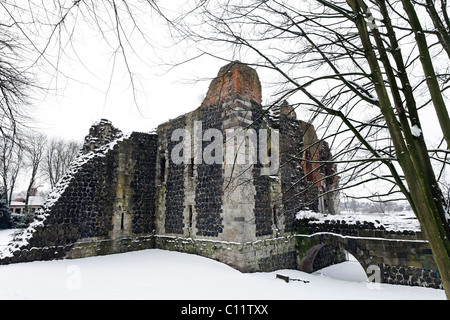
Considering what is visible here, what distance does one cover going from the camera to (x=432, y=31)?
3857 millimetres

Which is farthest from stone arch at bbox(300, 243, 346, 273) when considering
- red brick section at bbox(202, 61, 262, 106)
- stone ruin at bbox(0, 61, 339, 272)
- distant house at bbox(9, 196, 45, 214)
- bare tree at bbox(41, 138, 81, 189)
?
distant house at bbox(9, 196, 45, 214)

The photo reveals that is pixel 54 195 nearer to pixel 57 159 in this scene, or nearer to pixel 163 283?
pixel 163 283

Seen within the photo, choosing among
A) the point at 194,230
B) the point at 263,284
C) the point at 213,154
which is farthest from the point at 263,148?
the point at 263,284

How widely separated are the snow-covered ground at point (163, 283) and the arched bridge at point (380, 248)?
1.58ft

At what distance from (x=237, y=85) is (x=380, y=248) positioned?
7868mm

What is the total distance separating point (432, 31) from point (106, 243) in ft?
38.1

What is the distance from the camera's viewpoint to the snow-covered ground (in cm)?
604

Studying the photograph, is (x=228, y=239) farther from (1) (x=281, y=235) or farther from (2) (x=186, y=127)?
(2) (x=186, y=127)

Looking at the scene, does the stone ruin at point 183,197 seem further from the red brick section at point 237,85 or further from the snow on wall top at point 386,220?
the snow on wall top at point 386,220

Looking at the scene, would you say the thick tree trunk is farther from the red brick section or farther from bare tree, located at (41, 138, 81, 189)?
bare tree, located at (41, 138, 81, 189)

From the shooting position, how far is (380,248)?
30.1 ft

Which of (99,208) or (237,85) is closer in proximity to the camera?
(237,85)

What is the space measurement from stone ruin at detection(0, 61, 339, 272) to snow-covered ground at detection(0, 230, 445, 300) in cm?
64

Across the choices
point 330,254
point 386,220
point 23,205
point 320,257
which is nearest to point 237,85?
point 386,220
